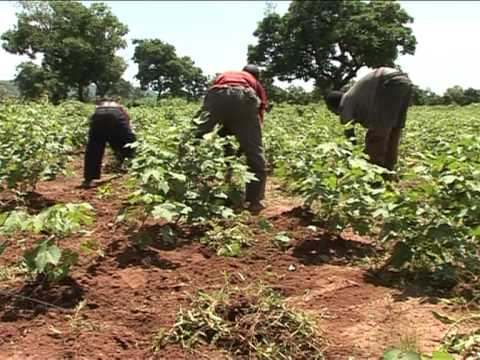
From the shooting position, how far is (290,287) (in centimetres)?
314

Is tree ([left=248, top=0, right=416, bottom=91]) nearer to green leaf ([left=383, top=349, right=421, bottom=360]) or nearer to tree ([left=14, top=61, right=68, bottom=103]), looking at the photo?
tree ([left=14, top=61, right=68, bottom=103])

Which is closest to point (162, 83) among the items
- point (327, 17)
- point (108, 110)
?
point (327, 17)

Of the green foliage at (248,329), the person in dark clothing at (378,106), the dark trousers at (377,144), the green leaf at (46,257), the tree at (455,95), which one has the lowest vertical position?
the green foliage at (248,329)

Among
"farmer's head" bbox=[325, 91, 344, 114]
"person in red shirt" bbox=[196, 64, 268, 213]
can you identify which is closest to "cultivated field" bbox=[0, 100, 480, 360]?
"person in red shirt" bbox=[196, 64, 268, 213]

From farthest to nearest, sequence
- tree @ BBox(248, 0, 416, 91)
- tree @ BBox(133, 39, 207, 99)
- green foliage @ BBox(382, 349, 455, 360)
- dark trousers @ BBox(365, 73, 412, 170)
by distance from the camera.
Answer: tree @ BBox(133, 39, 207, 99), tree @ BBox(248, 0, 416, 91), dark trousers @ BBox(365, 73, 412, 170), green foliage @ BBox(382, 349, 455, 360)

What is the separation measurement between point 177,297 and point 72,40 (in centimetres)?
4340

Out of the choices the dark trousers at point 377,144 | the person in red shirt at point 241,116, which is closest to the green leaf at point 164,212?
the person in red shirt at point 241,116

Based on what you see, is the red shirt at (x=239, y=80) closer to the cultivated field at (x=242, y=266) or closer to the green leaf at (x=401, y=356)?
the cultivated field at (x=242, y=266)

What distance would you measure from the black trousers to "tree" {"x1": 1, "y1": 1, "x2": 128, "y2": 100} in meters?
38.5

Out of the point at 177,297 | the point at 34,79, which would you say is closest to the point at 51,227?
the point at 177,297

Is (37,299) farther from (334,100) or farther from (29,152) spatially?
(334,100)

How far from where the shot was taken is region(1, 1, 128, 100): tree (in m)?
44.3

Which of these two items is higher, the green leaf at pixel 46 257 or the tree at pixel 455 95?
the tree at pixel 455 95

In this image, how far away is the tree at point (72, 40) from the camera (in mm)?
44344
